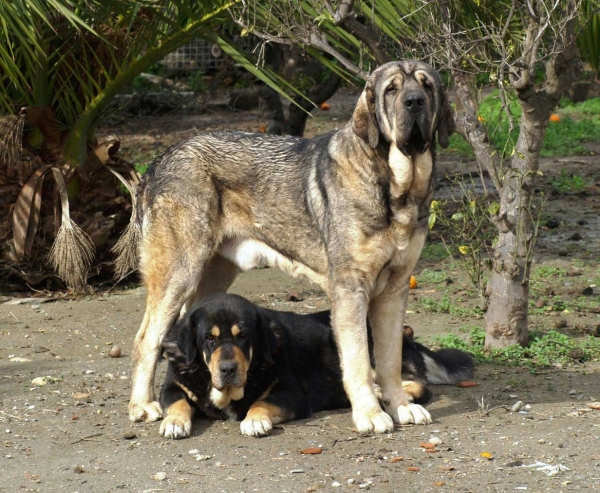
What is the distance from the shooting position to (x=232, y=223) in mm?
6383

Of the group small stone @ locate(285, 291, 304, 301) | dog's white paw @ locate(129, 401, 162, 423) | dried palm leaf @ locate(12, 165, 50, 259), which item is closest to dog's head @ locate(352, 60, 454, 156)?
dog's white paw @ locate(129, 401, 162, 423)

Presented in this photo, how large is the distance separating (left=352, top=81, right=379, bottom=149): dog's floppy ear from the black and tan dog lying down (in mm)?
1202

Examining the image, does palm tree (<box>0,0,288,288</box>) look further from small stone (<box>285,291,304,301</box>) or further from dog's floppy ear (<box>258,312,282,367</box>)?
dog's floppy ear (<box>258,312,282,367</box>)

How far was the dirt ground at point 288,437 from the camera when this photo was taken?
16.4ft

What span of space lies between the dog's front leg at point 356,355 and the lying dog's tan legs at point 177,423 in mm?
915

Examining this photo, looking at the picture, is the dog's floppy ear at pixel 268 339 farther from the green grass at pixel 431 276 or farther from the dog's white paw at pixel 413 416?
the green grass at pixel 431 276

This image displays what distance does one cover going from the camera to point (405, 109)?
17.7ft

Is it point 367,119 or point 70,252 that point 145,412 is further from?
point 70,252

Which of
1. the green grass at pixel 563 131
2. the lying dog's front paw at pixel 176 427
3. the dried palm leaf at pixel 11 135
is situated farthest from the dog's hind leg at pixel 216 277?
the green grass at pixel 563 131

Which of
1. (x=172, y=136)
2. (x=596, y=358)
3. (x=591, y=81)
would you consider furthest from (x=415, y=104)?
(x=591, y=81)

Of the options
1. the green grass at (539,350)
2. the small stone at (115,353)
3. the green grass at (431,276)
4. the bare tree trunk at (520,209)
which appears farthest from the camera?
the green grass at (431,276)

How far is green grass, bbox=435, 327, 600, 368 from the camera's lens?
7039mm

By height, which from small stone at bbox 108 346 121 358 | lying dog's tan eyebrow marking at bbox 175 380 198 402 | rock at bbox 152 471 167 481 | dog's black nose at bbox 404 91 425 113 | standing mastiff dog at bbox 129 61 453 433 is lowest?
small stone at bbox 108 346 121 358

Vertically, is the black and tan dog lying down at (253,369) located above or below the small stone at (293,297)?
above
